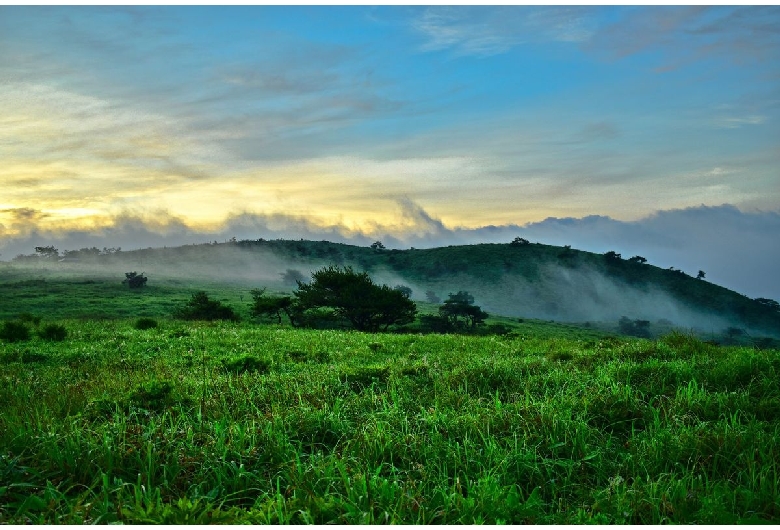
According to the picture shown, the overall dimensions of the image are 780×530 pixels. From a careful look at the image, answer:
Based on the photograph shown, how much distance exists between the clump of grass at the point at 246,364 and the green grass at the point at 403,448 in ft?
5.59

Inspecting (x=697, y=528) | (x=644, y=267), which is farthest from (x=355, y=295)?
(x=644, y=267)

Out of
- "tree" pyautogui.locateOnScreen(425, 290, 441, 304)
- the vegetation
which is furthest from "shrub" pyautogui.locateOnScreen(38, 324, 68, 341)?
"tree" pyautogui.locateOnScreen(425, 290, 441, 304)

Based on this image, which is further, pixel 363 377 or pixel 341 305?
pixel 341 305

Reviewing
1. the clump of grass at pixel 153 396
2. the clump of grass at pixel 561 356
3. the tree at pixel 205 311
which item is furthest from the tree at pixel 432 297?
the clump of grass at pixel 153 396

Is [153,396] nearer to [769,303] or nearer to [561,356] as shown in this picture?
[561,356]

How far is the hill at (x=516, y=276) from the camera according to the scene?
161m

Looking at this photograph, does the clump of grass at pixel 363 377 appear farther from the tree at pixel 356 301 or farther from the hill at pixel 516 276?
the hill at pixel 516 276

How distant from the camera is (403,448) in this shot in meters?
6.61

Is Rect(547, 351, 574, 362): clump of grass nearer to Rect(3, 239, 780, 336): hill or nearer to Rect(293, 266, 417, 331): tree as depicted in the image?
Rect(293, 266, 417, 331): tree

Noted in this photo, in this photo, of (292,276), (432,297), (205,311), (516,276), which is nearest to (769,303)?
(516,276)

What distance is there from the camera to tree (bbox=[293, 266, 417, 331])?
176 ft

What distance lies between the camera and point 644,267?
19175 cm

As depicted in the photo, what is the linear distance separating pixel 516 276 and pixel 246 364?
170367mm

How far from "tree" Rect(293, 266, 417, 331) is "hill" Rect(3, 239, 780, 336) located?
9536 centimetres
